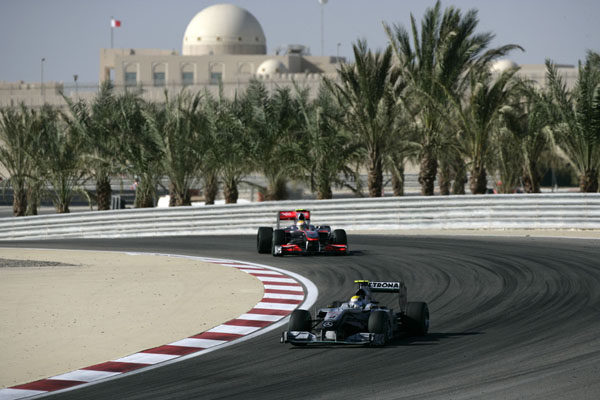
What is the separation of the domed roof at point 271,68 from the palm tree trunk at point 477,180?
3218 inches

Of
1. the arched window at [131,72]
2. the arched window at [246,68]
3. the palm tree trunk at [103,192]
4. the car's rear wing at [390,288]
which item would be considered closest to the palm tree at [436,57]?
the palm tree trunk at [103,192]

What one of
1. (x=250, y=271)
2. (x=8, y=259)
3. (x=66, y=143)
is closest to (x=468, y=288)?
(x=250, y=271)

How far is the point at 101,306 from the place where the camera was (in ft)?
42.9

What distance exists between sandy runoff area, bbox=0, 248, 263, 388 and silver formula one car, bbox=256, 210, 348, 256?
6.31 feet

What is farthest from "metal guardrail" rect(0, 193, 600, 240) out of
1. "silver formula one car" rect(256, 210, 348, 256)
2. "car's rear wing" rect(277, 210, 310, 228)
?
"car's rear wing" rect(277, 210, 310, 228)

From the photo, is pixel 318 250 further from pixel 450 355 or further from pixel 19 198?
pixel 19 198

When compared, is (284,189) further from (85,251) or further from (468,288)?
(468,288)

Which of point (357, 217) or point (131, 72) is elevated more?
point (131, 72)

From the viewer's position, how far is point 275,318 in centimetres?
1209

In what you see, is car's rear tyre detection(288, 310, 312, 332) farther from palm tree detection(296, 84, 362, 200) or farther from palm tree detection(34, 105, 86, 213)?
palm tree detection(34, 105, 86, 213)

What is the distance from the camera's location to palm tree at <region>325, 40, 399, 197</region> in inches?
1179

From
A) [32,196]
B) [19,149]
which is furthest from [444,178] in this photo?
[19,149]

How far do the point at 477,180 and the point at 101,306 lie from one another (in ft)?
61.4

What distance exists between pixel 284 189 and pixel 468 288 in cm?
1841
